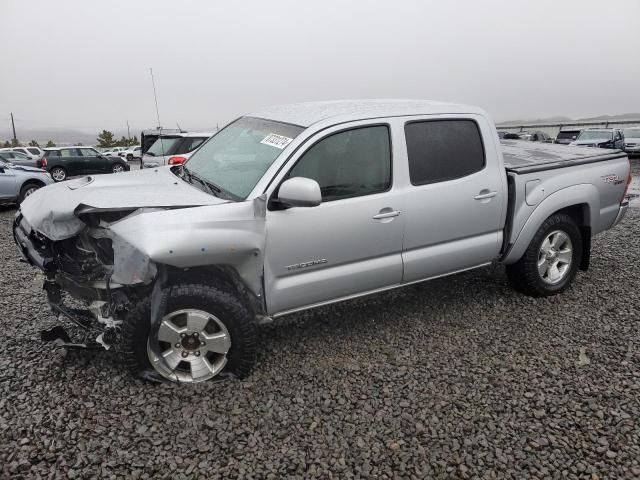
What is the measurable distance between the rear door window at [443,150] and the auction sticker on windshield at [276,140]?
894mm

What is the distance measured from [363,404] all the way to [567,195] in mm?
2645

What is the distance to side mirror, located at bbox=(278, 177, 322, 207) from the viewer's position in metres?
2.66

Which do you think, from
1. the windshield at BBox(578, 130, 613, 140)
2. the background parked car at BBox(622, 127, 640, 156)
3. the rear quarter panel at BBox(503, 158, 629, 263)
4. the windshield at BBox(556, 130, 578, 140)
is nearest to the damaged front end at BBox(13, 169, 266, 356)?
the rear quarter panel at BBox(503, 158, 629, 263)

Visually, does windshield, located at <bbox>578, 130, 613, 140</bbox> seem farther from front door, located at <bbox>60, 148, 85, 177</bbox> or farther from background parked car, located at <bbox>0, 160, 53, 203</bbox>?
front door, located at <bbox>60, 148, 85, 177</bbox>

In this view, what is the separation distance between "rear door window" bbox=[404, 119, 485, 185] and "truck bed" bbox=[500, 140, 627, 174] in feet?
1.41

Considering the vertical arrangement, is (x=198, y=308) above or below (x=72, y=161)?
below

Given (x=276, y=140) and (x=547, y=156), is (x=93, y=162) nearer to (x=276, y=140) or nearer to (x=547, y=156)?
(x=276, y=140)

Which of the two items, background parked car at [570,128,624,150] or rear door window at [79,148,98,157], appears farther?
rear door window at [79,148,98,157]

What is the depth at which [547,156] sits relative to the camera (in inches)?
175

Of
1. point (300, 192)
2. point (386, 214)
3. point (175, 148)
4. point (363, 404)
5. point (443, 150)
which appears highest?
point (175, 148)

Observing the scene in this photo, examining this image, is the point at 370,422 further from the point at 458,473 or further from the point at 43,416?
the point at 43,416

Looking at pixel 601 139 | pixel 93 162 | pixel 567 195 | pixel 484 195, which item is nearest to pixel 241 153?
pixel 484 195

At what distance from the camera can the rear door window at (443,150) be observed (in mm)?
3359

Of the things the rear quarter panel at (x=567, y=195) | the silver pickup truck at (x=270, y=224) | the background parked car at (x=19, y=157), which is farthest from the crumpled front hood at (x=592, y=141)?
the background parked car at (x=19, y=157)
